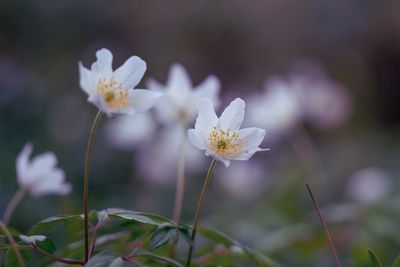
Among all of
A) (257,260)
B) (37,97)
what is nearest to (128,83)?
(257,260)

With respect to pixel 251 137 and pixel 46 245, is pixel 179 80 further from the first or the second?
pixel 46 245

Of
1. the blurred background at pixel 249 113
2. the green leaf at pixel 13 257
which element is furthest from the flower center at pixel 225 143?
the blurred background at pixel 249 113

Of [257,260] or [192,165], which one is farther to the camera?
[192,165]

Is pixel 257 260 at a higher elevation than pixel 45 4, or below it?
below

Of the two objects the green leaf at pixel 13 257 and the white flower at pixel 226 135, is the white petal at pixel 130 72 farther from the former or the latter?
the green leaf at pixel 13 257

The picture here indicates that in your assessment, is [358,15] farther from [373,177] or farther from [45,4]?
[373,177]

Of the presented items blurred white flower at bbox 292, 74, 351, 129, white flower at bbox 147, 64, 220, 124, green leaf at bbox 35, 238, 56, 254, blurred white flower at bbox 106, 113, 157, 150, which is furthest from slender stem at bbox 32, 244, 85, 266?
blurred white flower at bbox 292, 74, 351, 129
